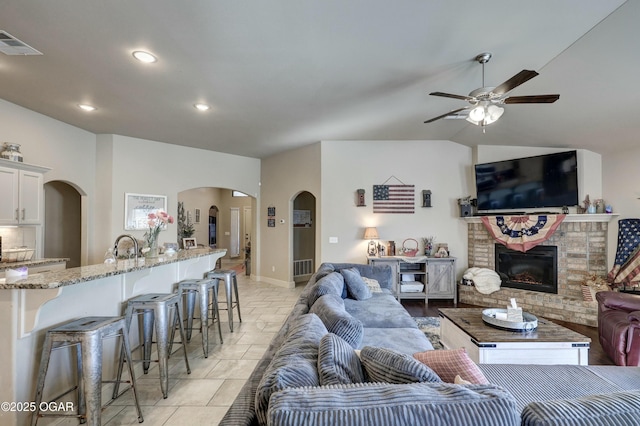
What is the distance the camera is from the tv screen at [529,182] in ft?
15.3

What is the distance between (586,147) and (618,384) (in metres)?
4.12

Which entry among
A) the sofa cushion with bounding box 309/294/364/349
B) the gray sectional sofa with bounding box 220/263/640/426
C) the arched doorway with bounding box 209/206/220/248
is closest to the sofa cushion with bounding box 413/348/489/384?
the gray sectional sofa with bounding box 220/263/640/426

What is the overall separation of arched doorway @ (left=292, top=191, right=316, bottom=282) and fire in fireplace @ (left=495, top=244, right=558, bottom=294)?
13.7ft

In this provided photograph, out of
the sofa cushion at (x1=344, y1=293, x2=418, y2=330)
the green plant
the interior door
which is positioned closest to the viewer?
the sofa cushion at (x1=344, y1=293, x2=418, y2=330)

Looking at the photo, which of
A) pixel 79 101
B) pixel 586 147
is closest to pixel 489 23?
pixel 586 147

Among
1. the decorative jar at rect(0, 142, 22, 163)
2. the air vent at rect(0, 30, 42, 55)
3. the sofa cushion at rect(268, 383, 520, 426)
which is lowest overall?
the sofa cushion at rect(268, 383, 520, 426)

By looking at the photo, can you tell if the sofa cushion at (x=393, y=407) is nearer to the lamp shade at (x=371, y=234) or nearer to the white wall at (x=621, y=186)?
the lamp shade at (x=371, y=234)

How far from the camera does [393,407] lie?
92cm

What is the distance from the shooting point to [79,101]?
3.75m

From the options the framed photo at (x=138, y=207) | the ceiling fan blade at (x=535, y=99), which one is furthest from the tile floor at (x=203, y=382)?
the ceiling fan blade at (x=535, y=99)

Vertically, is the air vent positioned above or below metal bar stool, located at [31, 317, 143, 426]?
above

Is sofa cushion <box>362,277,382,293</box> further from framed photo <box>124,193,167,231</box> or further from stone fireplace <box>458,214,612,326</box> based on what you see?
framed photo <box>124,193,167,231</box>

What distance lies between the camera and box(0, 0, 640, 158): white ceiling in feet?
7.32

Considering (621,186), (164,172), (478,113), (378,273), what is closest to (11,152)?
(164,172)
